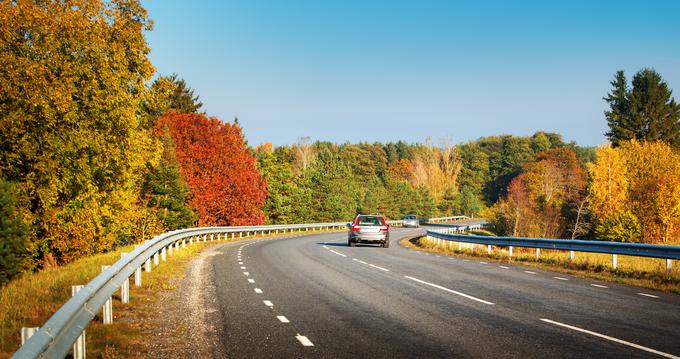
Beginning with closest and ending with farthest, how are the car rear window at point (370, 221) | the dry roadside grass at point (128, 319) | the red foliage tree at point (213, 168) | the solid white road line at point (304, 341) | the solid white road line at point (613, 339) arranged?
the solid white road line at point (613, 339), the dry roadside grass at point (128, 319), the solid white road line at point (304, 341), the car rear window at point (370, 221), the red foliage tree at point (213, 168)

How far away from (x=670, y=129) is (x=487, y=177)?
2496 inches

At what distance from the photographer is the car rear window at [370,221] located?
106 ft

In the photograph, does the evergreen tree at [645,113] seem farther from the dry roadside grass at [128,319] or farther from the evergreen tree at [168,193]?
the dry roadside grass at [128,319]

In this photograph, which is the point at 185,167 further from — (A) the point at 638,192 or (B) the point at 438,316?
(B) the point at 438,316

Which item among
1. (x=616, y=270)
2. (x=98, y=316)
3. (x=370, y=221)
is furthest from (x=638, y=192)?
(x=98, y=316)

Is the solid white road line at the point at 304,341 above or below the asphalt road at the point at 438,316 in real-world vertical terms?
above

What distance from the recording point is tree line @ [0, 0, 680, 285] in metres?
21.8

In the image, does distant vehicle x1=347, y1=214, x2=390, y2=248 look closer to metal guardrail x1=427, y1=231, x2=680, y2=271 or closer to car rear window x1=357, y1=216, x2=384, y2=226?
car rear window x1=357, y1=216, x2=384, y2=226

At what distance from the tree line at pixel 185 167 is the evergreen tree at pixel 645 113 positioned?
173mm

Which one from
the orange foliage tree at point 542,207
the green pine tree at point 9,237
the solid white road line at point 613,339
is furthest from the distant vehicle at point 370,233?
the orange foliage tree at point 542,207

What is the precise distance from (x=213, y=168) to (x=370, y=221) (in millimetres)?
27862

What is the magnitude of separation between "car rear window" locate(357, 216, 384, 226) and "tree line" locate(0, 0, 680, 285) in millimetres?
11249

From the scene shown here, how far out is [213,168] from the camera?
57.3 metres

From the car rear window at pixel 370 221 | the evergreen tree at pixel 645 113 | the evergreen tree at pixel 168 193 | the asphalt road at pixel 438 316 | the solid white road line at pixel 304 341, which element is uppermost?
the evergreen tree at pixel 645 113
